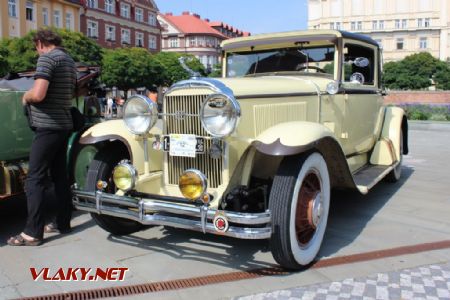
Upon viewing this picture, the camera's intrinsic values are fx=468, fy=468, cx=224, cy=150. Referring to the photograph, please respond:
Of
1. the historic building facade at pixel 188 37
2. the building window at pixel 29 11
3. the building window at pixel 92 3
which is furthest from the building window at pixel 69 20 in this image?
the historic building facade at pixel 188 37

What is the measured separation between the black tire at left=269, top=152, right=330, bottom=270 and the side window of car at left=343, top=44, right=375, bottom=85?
1689 mm

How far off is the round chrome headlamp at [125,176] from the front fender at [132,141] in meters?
0.20

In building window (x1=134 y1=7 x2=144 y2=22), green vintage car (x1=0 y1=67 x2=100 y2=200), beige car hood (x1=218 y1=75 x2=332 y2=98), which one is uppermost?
building window (x1=134 y1=7 x2=144 y2=22)

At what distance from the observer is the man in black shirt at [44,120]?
13.2 feet

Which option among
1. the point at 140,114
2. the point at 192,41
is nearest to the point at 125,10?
the point at 192,41

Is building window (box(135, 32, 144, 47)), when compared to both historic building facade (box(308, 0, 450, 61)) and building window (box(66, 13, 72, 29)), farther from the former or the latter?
historic building facade (box(308, 0, 450, 61))

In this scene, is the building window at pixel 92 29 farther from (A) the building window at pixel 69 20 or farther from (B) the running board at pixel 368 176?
(B) the running board at pixel 368 176

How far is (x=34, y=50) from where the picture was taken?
27672mm

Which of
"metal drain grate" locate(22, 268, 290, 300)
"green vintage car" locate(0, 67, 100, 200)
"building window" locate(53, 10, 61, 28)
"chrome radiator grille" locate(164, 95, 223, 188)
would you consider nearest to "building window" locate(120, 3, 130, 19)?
"building window" locate(53, 10, 61, 28)

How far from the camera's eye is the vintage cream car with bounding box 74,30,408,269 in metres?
3.35

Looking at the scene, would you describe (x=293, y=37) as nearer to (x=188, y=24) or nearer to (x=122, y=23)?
(x=122, y=23)

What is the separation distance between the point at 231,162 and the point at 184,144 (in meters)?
0.39

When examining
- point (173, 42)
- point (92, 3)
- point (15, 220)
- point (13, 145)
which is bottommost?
point (15, 220)

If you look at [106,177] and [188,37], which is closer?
[106,177]
